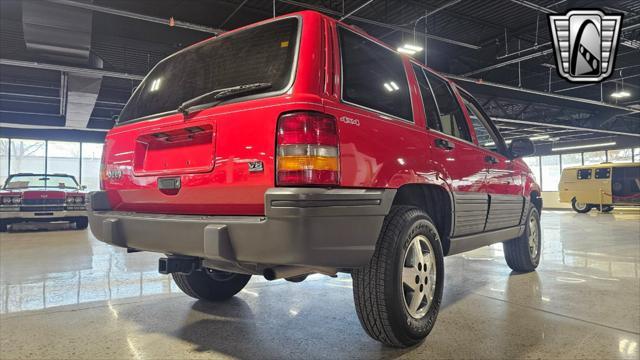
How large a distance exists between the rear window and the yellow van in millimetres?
19759

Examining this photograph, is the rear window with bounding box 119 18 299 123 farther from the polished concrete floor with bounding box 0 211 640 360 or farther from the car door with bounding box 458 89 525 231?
the car door with bounding box 458 89 525 231

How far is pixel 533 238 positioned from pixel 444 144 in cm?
249

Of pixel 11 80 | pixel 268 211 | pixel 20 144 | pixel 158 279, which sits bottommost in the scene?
pixel 158 279

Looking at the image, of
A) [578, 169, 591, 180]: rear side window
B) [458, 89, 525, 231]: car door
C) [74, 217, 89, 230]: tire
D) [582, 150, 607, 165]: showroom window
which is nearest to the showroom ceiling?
[74, 217, 89, 230]: tire

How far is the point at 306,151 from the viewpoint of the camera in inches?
64.6

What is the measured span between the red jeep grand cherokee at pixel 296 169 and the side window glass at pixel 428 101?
0.05 ft

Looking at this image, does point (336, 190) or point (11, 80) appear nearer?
point (336, 190)

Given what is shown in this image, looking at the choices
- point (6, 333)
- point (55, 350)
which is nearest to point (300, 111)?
point (55, 350)

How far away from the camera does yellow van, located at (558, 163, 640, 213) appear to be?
1706cm

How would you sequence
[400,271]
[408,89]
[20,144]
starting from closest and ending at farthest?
[400,271] < [408,89] < [20,144]

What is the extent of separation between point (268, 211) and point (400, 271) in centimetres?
82

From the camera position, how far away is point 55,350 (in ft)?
7.07

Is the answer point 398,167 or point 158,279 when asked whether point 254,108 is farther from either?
point 158,279

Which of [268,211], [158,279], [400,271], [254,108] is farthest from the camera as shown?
[158,279]
